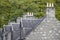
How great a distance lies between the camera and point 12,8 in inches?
1239

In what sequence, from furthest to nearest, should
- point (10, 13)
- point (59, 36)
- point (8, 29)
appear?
1. point (10, 13)
2. point (8, 29)
3. point (59, 36)

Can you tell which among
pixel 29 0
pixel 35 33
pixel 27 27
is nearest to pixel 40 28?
pixel 35 33

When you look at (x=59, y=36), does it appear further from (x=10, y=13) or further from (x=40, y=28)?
(x=10, y=13)

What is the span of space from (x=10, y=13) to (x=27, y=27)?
714 inches

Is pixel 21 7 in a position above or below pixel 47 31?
above

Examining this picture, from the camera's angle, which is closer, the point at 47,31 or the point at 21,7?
the point at 47,31

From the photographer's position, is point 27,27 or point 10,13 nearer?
point 27,27

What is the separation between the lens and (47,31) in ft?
38.1

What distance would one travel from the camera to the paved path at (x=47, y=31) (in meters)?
11.5

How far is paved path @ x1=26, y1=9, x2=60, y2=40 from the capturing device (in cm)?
1151

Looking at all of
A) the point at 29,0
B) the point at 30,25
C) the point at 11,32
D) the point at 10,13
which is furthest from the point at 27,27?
the point at 29,0

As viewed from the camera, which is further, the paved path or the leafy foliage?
the leafy foliage

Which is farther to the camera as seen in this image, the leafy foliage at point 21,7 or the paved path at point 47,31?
the leafy foliage at point 21,7

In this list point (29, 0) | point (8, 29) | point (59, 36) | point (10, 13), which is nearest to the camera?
point (59, 36)
